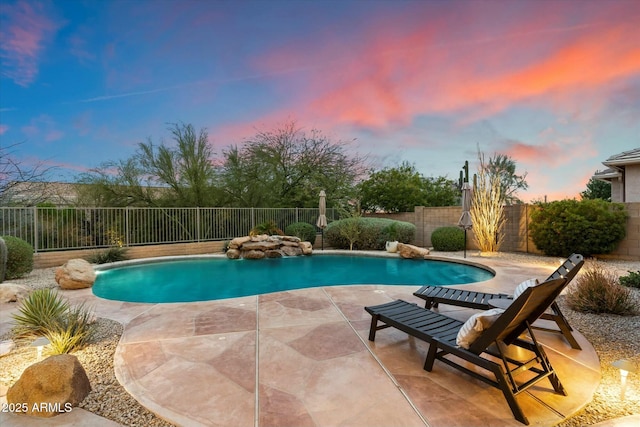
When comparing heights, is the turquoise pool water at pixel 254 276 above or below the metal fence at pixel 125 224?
below

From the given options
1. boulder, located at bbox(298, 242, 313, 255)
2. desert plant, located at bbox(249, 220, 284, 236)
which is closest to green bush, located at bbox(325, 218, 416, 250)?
boulder, located at bbox(298, 242, 313, 255)

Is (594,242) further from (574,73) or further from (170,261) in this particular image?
(170,261)

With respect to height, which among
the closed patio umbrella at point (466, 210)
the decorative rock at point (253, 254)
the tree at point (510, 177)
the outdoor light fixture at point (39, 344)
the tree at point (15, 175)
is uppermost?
the tree at point (510, 177)

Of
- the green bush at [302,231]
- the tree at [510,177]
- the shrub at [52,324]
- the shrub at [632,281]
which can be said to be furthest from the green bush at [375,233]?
the tree at [510,177]

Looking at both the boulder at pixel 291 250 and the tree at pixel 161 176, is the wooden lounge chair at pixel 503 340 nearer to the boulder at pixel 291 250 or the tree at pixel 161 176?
the boulder at pixel 291 250

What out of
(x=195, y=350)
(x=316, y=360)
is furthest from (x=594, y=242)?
(x=195, y=350)

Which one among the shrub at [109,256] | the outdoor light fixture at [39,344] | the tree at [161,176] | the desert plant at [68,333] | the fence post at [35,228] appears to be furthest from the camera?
the tree at [161,176]

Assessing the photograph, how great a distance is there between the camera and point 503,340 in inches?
89.7

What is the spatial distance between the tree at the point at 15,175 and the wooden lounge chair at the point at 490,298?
8708 mm

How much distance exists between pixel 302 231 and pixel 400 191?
7.03 metres

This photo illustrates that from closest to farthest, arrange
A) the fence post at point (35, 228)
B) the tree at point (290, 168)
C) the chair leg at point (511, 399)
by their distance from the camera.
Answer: the chair leg at point (511, 399) → the fence post at point (35, 228) → the tree at point (290, 168)

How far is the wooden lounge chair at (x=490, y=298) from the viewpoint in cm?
283

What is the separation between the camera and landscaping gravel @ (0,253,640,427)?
1929mm

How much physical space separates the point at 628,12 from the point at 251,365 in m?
10.2
